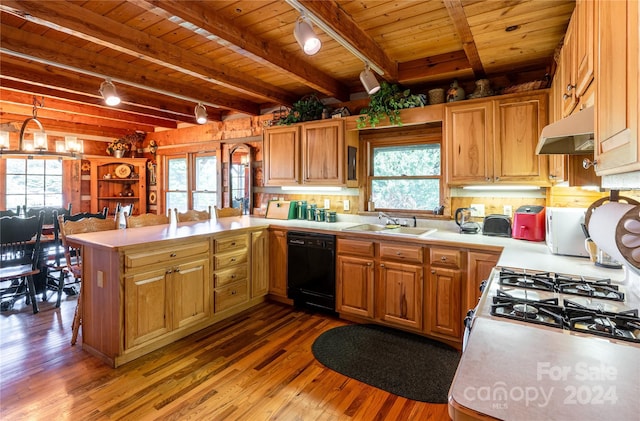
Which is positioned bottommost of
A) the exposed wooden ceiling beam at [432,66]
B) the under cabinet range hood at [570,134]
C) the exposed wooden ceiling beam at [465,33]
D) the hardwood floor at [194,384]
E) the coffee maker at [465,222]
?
the hardwood floor at [194,384]

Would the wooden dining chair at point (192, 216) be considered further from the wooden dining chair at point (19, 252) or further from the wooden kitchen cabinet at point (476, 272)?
the wooden kitchen cabinet at point (476, 272)

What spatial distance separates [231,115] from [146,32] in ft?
7.63

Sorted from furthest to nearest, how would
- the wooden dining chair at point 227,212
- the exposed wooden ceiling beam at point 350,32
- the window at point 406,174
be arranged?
the wooden dining chair at point 227,212 → the window at point 406,174 → the exposed wooden ceiling beam at point 350,32

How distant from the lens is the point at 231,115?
4.88m

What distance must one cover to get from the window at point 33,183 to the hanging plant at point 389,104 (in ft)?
17.8

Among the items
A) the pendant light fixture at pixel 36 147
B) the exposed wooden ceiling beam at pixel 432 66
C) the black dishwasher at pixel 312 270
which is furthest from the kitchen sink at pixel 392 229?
the pendant light fixture at pixel 36 147

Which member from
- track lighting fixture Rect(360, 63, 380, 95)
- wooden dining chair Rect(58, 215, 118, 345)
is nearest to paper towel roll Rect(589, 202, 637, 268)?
track lighting fixture Rect(360, 63, 380, 95)

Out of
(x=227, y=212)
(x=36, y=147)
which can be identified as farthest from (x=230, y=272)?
(x=36, y=147)

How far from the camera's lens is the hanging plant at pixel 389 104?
317 centimetres

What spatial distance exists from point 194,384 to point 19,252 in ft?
8.76

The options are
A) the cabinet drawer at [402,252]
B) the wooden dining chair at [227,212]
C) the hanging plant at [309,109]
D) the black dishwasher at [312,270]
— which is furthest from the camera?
the wooden dining chair at [227,212]

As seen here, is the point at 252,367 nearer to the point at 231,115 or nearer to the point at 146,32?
the point at 146,32

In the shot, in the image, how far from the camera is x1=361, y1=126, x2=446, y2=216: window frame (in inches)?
132

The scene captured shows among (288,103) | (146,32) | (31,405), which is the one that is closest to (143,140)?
(288,103)
